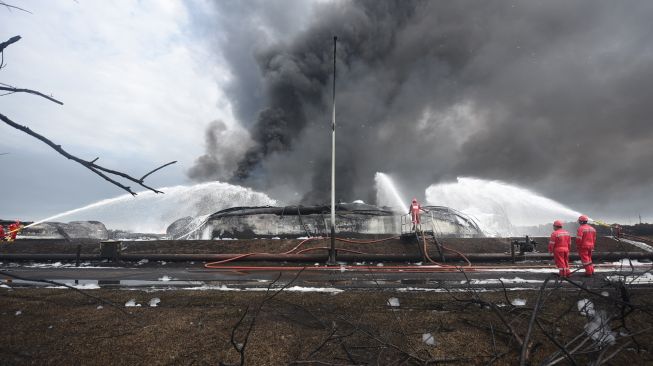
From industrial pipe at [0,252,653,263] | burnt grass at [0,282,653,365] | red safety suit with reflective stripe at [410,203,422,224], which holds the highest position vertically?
red safety suit with reflective stripe at [410,203,422,224]

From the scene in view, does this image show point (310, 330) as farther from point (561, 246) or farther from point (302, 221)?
point (302, 221)

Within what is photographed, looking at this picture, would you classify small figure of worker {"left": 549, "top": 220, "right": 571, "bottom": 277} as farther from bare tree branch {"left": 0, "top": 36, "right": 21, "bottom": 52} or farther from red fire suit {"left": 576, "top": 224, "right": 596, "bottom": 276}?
bare tree branch {"left": 0, "top": 36, "right": 21, "bottom": 52}

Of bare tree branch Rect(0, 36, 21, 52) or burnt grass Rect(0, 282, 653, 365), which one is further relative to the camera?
burnt grass Rect(0, 282, 653, 365)

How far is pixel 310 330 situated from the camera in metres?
3.78

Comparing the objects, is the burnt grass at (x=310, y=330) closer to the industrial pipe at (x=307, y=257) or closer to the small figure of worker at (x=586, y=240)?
the small figure of worker at (x=586, y=240)

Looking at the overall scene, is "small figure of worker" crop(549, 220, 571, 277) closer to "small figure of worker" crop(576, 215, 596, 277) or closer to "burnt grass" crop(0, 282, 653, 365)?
"small figure of worker" crop(576, 215, 596, 277)

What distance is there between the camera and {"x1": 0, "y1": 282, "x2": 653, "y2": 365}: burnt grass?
3.17 m

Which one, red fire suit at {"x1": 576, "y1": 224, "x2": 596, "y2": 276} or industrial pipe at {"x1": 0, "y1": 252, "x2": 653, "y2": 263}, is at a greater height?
red fire suit at {"x1": 576, "y1": 224, "x2": 596, "y2": 276}

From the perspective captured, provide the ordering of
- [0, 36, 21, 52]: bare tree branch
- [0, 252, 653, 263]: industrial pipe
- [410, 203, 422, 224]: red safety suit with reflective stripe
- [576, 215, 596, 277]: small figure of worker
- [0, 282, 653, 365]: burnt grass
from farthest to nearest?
[410, 203, 422, 224]: red safety suit with reflective stripe < [0, 252, 653, 263]: industrial pipe < [576, 215, 596, 277]: small figure of worker < [0, 282, 653, 365]: burnt grass < [0, 36, 21, 52]: bare tree branch

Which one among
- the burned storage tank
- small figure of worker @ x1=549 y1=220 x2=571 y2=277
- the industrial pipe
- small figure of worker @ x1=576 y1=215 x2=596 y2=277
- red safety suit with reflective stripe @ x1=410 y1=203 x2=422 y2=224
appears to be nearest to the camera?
small figure of worker @ x1=549 y1=220 x2=571 y2=277

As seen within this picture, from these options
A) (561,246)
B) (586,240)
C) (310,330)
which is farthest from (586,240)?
(310,330)

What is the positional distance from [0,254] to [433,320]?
50.5ft

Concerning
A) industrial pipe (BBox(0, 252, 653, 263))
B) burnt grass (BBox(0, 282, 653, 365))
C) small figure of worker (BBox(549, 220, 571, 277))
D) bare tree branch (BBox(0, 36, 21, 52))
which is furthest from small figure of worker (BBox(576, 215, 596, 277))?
bare tree branch (BBox(0, 36, 21, 52))

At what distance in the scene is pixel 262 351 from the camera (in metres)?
Result: 3.31
